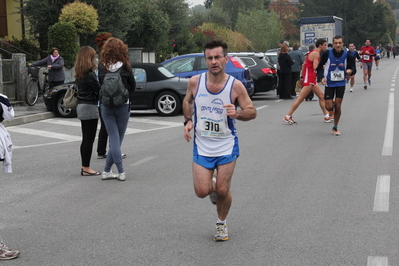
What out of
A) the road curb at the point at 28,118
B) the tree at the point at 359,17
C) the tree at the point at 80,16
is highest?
the tree at the point at 359,17

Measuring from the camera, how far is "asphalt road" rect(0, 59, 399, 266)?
197 inches

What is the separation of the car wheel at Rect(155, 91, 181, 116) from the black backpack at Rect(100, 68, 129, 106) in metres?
7.84

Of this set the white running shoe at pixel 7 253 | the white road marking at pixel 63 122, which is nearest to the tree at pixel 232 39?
the white road marking at pixel 63 122

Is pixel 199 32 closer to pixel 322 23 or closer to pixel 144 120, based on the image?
pixel 322 23

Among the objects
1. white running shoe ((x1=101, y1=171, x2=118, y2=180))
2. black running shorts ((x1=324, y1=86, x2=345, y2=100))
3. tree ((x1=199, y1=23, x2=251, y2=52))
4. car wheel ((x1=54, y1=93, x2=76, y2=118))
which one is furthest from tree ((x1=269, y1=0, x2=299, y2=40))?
white running shoe ((x1=101, y1=171, x2=118, y2=180))

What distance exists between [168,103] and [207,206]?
9391mm

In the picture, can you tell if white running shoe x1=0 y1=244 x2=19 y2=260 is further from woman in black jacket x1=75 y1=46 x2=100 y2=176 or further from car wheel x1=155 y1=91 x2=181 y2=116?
car wheel x1=155 y1=91 x2=181 y2=116

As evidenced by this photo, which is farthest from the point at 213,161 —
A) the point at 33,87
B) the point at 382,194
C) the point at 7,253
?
the point at 33,87

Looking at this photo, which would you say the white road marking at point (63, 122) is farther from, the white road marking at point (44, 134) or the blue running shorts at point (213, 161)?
the blue running shorts at point (213, 161)

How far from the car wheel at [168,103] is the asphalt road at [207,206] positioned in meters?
3.92

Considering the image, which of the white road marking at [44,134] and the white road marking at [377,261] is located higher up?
the white road marking at [44,134]

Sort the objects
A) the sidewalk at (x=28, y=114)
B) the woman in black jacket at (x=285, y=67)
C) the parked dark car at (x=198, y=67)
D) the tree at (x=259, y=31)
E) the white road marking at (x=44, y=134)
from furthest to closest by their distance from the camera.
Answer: the tree at (x=259, y=31) → the woman in black jacket at (x=285, y=67) → the parked dark car at (x=198, y=67) → the sidewalk at (x=28, y=114) → the white road marking at (x=44, y=134)

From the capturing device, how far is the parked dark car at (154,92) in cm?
1569

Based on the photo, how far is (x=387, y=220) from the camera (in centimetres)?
585
